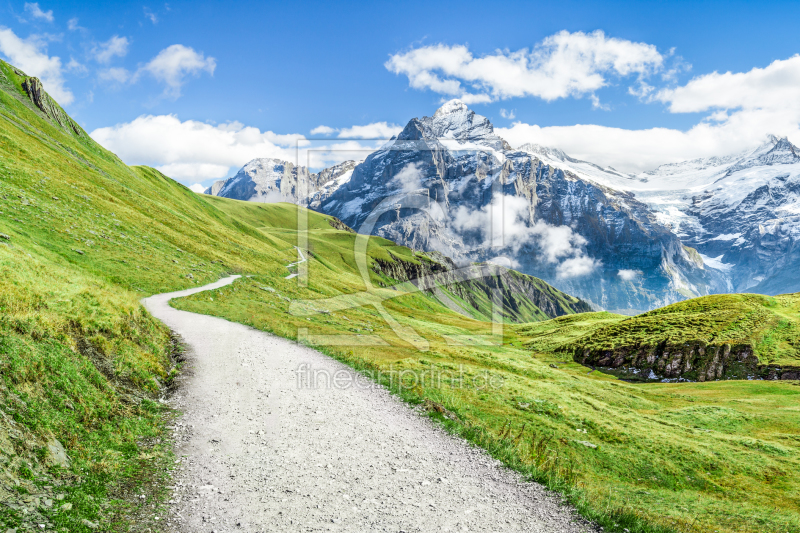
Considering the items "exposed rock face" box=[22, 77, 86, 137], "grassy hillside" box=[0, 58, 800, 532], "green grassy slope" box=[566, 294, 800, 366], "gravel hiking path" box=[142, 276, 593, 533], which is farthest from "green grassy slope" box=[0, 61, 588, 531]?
"exposed rock face" box=[22, 77, 86, 137]

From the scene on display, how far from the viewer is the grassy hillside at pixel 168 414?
1011 centimetres

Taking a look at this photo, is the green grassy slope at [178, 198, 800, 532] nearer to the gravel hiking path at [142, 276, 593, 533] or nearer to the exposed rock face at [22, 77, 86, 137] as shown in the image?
the gravel hiking path at [142, 276, 593, 533]

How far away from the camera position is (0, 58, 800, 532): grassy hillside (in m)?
10.1

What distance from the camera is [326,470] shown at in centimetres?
1220

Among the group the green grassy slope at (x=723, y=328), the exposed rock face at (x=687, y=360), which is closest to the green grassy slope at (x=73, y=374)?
the exposed rock face at (x=687, y=360)

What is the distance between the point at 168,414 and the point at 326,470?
7.13 meters

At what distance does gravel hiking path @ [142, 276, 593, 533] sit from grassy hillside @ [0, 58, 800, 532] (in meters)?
1.03

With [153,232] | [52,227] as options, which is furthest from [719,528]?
[153,232]

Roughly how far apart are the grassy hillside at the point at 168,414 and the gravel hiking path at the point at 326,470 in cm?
103

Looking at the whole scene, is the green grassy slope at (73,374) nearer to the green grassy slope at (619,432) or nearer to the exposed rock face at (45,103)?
the green grassy slope at (619,432)

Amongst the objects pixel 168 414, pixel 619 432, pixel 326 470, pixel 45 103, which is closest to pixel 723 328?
pixel 619 432

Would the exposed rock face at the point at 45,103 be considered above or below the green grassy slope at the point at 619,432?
above

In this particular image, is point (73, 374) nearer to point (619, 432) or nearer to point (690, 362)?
point (619, 432)

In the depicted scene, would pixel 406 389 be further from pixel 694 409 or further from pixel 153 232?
pixel 153 232
